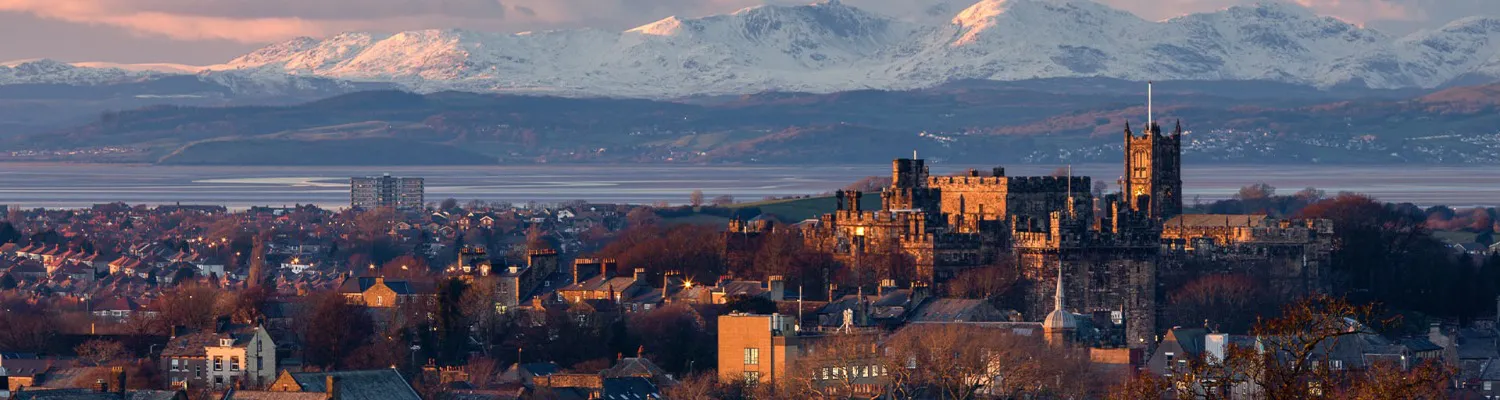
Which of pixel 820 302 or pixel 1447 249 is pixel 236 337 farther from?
pixel 1447 249

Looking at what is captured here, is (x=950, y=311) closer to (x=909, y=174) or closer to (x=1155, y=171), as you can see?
(x=909, y=174)

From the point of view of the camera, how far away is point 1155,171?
11625 centimetres

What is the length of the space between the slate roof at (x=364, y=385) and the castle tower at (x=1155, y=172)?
50382 mm

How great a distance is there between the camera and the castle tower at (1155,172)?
115500 millimetres

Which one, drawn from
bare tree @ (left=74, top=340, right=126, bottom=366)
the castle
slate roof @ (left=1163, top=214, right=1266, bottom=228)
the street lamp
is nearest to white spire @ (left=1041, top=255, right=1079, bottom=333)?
the castle

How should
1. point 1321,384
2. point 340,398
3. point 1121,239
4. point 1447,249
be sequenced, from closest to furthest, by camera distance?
point 1321,384
point 340,398
point 1121,239
point 1447,249

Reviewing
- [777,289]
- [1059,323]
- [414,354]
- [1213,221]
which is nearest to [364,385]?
[414,354]

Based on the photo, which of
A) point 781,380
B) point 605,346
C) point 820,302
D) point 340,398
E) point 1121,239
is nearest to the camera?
point 340,398

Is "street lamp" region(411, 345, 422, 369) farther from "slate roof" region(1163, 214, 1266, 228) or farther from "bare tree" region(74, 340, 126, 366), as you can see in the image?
"slate roof" region(1163, 214, 1266, 228)

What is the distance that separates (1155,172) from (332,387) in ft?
184

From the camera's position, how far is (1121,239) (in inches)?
3888

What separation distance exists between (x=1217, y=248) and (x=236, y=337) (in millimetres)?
36090

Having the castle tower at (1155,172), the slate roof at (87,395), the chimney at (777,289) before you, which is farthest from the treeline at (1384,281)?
the slate roof at (87,395)

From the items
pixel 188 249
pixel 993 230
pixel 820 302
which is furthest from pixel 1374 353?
pixel 188 249
